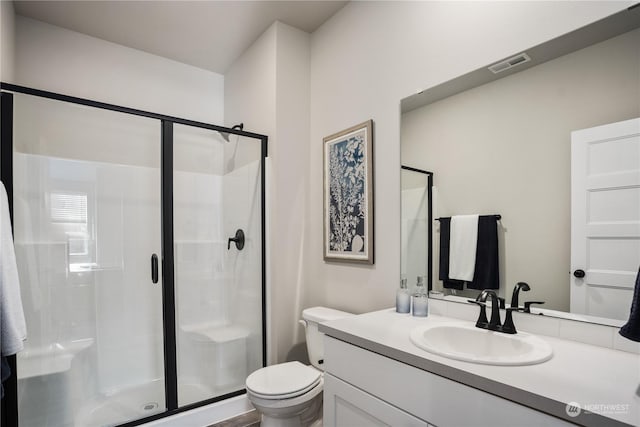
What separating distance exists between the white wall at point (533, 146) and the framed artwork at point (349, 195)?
443 millimetres

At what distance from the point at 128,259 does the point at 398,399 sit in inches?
70.9

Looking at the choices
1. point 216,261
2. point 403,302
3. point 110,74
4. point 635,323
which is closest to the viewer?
point 635,323

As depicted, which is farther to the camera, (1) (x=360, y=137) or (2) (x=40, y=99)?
(1) (x=360, y=137)

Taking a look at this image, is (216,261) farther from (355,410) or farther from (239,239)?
(355,410)

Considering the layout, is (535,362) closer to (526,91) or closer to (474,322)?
(474,322)

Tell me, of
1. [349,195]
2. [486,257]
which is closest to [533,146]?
[486,257]

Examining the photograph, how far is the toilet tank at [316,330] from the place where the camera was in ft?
6.68

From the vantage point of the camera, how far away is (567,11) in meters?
1.21

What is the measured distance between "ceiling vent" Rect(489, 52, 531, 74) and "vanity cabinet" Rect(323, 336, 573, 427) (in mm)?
1211

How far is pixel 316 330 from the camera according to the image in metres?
2.08

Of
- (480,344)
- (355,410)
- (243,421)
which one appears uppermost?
(480,344)

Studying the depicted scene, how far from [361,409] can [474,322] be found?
1.96ft

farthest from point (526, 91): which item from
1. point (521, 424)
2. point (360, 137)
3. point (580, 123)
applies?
point (521, 424)

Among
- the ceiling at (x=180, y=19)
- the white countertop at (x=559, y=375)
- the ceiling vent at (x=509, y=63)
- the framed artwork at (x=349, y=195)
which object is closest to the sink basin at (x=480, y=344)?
the white countertop at (x=559, y=375)
